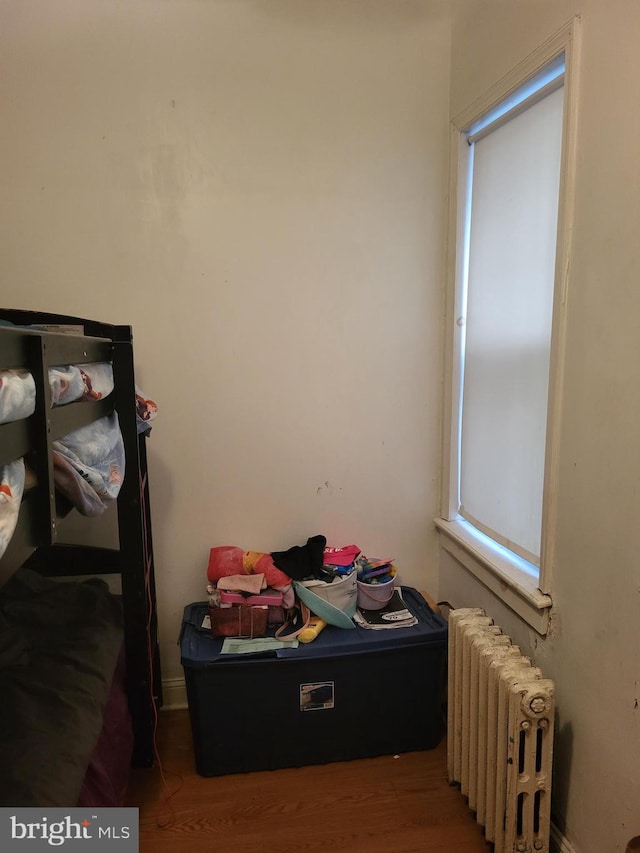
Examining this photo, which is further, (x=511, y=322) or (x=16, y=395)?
(x=511, y=322)

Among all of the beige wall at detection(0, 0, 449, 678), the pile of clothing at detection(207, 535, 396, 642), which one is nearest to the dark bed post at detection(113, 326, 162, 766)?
the pile of clothing at detection(207, 535, 396, 642)

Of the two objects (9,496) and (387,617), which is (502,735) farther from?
(9,496)

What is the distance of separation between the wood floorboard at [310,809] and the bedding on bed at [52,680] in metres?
0.27

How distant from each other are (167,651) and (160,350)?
1.13 m

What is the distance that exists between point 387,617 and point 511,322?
107 cm

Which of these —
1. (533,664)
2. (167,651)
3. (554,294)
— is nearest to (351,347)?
(554,294)

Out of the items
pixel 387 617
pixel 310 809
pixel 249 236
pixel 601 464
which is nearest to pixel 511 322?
pixel 601 464

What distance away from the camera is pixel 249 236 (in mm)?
2021

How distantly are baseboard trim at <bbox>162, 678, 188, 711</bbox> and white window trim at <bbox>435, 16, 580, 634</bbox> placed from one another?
1.14 m

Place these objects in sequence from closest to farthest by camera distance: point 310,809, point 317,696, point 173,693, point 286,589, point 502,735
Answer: point 502,735
point 310,809
point 317,696
point 286,589
point 173,693

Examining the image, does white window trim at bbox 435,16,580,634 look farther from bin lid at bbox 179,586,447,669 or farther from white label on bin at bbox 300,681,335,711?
white label on bin at bbox 300,681,335,711

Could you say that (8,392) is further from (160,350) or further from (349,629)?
(349,629)

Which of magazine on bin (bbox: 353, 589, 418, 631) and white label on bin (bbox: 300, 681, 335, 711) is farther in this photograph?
magazine on bin (bbox: 353, 589, 418, 631)

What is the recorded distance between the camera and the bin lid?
1793 mm
